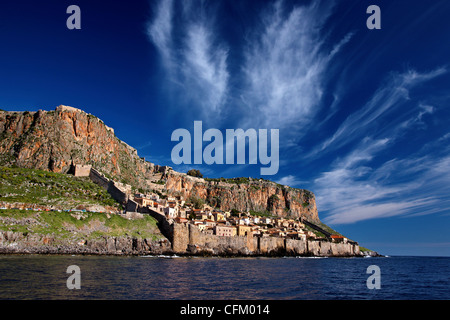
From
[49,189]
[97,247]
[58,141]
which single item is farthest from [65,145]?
[97,247]

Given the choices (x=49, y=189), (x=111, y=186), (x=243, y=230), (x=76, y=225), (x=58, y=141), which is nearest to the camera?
(x=76, y=225)

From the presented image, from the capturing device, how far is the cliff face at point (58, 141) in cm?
10012

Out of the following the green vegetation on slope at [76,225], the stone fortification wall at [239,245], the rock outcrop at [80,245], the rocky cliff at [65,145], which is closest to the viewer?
the rock outcrop at [80,245]

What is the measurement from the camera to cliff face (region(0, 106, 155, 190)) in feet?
328

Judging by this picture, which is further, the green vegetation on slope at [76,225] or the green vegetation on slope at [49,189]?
the green vegetation on slope at [49,189]

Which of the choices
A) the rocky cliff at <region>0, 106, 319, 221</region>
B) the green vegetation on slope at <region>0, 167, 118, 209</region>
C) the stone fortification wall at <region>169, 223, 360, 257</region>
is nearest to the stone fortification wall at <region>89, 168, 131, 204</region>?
the green vegetation on slope at <region>0, 167, 118, 209</region>

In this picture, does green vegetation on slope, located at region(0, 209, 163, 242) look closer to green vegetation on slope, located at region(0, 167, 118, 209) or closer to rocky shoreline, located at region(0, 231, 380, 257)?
rocky shoreline, located at region(0, 231, 380, 257)

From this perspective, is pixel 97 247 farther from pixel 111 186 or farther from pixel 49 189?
pixel 111 186

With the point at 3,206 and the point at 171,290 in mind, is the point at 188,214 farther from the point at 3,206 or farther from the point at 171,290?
the point at 171,290

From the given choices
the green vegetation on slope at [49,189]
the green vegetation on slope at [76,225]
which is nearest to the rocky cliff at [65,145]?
the green vegetation on slope at [49,189]

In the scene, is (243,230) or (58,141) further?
(58,141)

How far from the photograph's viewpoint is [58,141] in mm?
105812

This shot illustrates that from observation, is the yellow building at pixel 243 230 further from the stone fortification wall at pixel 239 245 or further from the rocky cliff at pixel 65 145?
the rocky cliff at pixel 65 145
